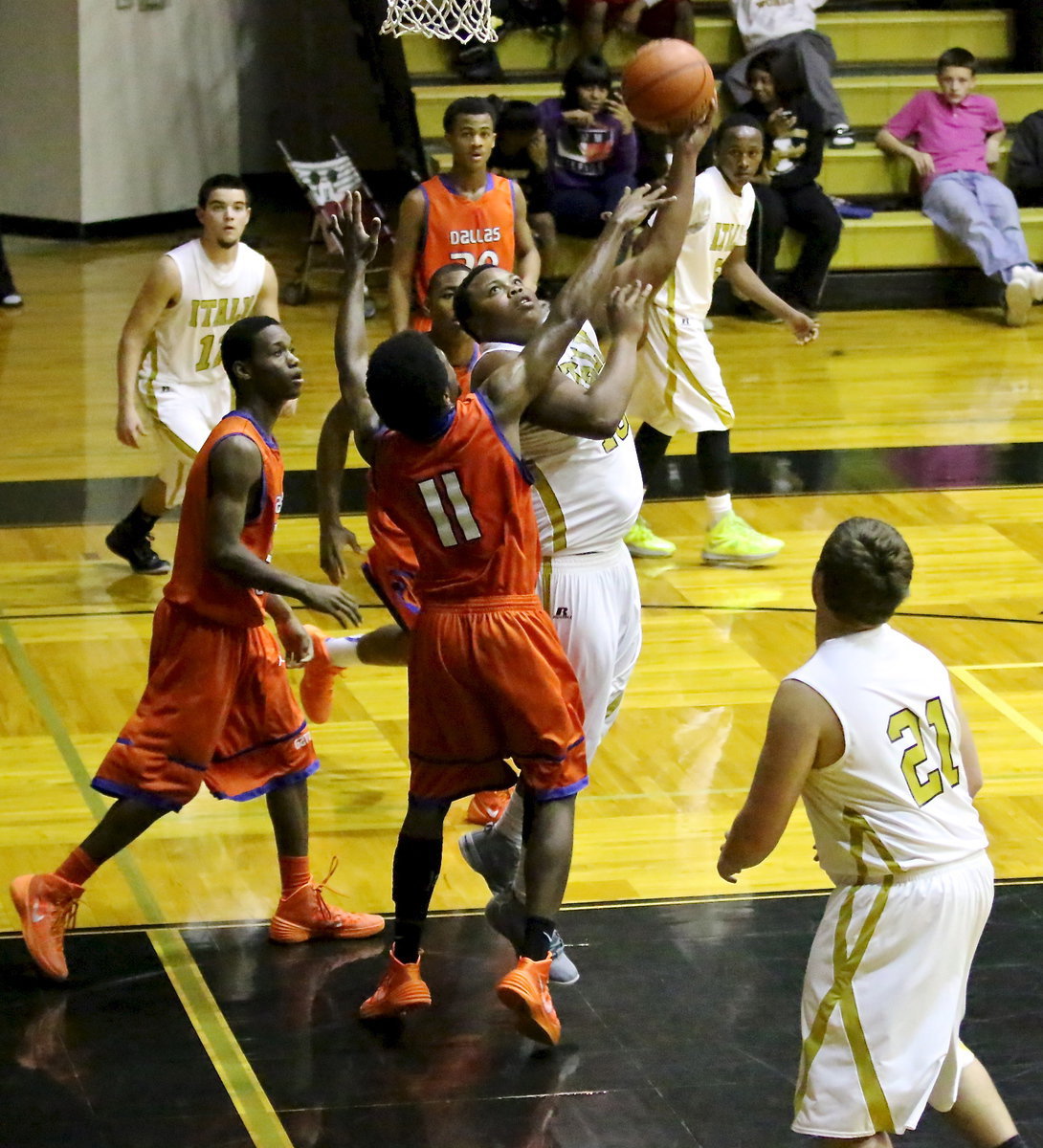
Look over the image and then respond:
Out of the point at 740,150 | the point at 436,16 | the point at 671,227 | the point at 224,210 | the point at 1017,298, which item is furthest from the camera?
the point at 1017,298

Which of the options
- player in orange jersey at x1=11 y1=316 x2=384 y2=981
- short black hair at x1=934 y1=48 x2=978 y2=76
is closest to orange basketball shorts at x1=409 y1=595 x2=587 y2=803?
player in orange jersey at x1=11 y1=316 x2=384 y2=981

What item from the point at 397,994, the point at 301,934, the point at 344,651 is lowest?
the point at 301,934

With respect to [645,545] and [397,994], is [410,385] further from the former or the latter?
[645,545]

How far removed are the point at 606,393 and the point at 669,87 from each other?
4.84 ft

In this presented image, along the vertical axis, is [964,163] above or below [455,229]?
below

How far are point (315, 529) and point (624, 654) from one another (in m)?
3.20

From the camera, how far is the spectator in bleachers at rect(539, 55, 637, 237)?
35.0 feet

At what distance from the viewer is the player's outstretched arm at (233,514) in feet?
12.8

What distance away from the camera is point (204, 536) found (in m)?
4.04

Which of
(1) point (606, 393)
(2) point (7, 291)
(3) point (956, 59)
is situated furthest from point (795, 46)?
(1) point (606, 393)

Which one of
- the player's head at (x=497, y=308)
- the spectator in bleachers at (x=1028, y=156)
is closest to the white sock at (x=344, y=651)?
the player's head at (x=497, y=308)

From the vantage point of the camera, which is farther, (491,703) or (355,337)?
(355,337)

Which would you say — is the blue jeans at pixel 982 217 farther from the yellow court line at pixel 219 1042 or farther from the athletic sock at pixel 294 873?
the yellow court line at pixel 219 1042

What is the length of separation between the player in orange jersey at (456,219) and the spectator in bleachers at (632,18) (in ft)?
18.6
